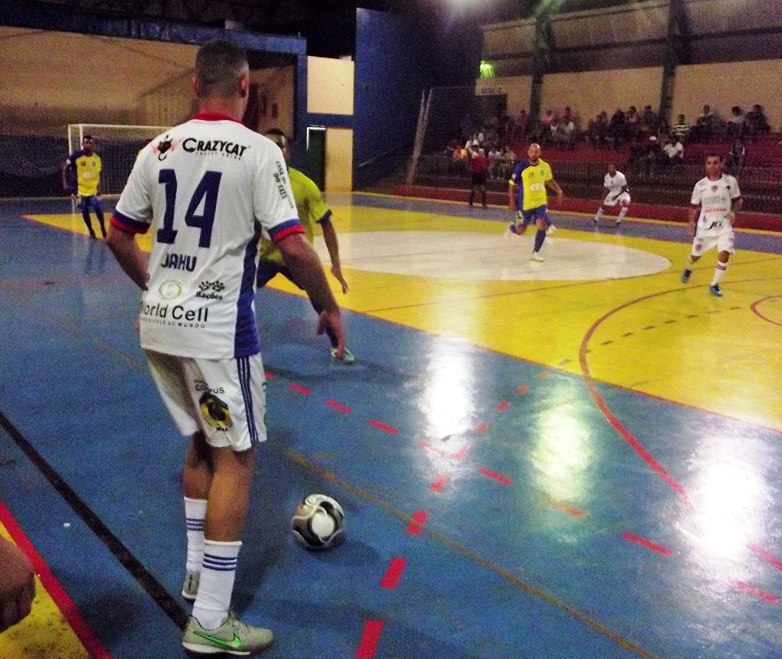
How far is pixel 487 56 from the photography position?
38.1 m

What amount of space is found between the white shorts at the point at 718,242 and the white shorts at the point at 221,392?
927 cm

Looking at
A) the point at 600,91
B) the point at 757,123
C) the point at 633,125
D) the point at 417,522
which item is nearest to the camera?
the point at 417,522

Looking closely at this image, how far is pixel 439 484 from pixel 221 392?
2014 millimetres

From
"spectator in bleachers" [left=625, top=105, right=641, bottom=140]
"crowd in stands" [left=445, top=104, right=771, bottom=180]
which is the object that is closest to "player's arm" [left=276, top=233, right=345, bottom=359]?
"crowd in stands" [left=445, top=104, right=771, bottom=180]

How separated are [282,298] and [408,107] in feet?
96.0

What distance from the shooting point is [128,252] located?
321 cm

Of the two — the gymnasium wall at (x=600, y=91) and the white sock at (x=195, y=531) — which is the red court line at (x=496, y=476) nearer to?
the white sock at (x=195, y=531)

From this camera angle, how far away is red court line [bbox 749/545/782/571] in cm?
381

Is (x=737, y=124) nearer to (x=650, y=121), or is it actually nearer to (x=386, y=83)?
(x=650, y=121)

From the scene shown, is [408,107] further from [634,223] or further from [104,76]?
[634,223]

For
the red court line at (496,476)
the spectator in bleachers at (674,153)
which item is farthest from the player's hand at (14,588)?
the spectator in bleachers at (674,153)

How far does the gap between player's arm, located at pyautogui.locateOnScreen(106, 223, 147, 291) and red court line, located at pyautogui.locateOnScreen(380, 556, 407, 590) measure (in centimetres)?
169

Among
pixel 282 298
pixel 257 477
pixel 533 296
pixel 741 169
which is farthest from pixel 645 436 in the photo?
pixel 741 169

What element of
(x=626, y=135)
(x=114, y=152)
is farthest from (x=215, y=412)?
(x=626, y=135)
